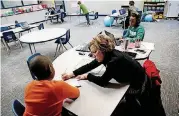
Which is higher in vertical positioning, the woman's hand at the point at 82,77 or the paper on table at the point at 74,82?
the woman's hand at the point at 82,77

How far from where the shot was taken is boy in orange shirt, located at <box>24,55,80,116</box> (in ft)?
3.61

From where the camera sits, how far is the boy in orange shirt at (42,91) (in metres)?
1.10

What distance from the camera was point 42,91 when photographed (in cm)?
111

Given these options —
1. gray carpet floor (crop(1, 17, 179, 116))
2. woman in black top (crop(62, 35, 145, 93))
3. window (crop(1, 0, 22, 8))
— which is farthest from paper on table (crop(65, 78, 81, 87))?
window (crop(1, 0, 22, 8))

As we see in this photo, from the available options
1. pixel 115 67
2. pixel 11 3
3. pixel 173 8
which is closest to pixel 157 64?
pixel 115 67

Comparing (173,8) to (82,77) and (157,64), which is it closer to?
(157,64)

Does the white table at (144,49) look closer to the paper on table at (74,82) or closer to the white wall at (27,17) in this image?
the paper on table at (74,82)

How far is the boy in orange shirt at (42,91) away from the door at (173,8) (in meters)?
8.52

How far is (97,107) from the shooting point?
1.25m

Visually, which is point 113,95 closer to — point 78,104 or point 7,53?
point 78,104

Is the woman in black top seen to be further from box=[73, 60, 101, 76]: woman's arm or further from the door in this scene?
the door

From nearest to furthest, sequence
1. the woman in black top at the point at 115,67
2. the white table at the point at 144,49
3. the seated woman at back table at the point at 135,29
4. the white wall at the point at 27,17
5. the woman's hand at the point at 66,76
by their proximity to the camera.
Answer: the woman in black top at the point at 115,67
the woman's hand at the point at 66,76
the white table at the point at 144,49
the seated woman at back table at the point at 135,29
the white wall at the point at 27,17

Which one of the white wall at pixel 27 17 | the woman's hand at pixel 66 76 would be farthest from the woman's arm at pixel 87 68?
the white wall at pixel 27 17

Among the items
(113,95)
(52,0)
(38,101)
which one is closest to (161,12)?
(52,0)
